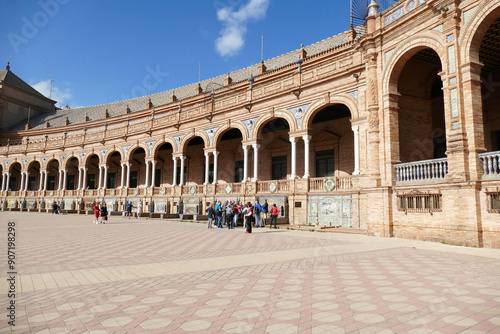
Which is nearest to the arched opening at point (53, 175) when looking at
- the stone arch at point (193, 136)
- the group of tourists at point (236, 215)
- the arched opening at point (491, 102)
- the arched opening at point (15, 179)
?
the arched opening at point (15, 179)

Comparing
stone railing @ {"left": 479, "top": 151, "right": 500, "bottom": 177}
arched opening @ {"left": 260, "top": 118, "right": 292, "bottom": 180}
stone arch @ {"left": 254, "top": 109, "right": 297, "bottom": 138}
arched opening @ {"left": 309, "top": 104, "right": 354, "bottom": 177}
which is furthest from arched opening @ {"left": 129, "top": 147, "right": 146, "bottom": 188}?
stone railing @ {"left": 479, "top": 151, "right": 500, "bottom": 177}

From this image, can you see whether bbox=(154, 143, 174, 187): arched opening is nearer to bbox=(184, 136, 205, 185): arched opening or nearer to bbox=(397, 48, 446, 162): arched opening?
bbox=(184, 136, 205, 185): arched opening

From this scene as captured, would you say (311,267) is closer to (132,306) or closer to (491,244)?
(132,306)

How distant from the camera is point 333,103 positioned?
19.4 meters

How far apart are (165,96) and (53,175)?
18714 millimetres

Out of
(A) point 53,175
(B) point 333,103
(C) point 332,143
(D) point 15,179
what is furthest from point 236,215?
(D) point 15,179

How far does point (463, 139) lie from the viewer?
448 inches

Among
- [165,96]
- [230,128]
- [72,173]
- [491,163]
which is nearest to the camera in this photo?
[491,163]

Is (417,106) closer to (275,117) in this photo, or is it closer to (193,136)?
(275,117)

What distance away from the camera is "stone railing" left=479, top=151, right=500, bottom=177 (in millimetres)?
10594

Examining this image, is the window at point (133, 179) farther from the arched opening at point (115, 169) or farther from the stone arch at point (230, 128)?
the stone arch at point (230, 128)

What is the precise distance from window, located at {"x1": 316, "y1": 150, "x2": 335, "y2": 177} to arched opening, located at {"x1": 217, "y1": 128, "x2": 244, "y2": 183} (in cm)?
755

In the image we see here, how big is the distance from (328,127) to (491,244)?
14443 mm

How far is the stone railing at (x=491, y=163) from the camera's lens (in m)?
10.6
